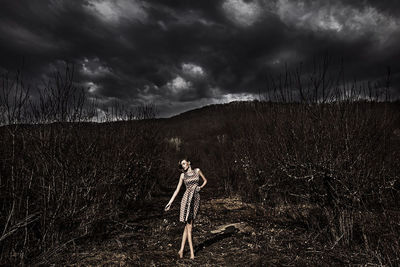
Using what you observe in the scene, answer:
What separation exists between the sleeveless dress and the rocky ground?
84 cm

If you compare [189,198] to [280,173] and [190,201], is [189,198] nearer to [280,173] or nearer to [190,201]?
[190,201]

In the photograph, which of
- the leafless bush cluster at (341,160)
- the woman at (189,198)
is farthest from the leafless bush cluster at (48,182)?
the leafless bush cluster at (341,160)

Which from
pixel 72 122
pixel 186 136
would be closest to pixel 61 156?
pixel 72 122

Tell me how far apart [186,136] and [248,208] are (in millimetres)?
17823

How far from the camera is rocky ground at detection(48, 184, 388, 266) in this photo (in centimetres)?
388

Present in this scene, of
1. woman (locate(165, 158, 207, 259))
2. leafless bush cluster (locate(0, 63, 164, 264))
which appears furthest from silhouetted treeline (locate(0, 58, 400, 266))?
woman (locate(165, 158, 207, 259))

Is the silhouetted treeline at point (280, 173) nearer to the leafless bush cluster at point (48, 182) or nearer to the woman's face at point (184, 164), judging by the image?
the leafless bush cluster at point (48, 182)

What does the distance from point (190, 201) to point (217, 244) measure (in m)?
1.63

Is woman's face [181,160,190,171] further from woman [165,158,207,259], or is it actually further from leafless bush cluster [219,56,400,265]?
leafless bush cluster [219,56,400,265]

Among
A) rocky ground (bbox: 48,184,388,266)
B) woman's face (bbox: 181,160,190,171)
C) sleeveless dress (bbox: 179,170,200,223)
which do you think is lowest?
rocky ground (bbox: 48,184,388,266)

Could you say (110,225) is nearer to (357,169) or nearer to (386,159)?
(357,169)

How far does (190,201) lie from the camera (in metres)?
3.88

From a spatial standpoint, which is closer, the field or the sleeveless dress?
the field

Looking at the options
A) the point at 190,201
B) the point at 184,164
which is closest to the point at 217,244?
the point at 190,201
